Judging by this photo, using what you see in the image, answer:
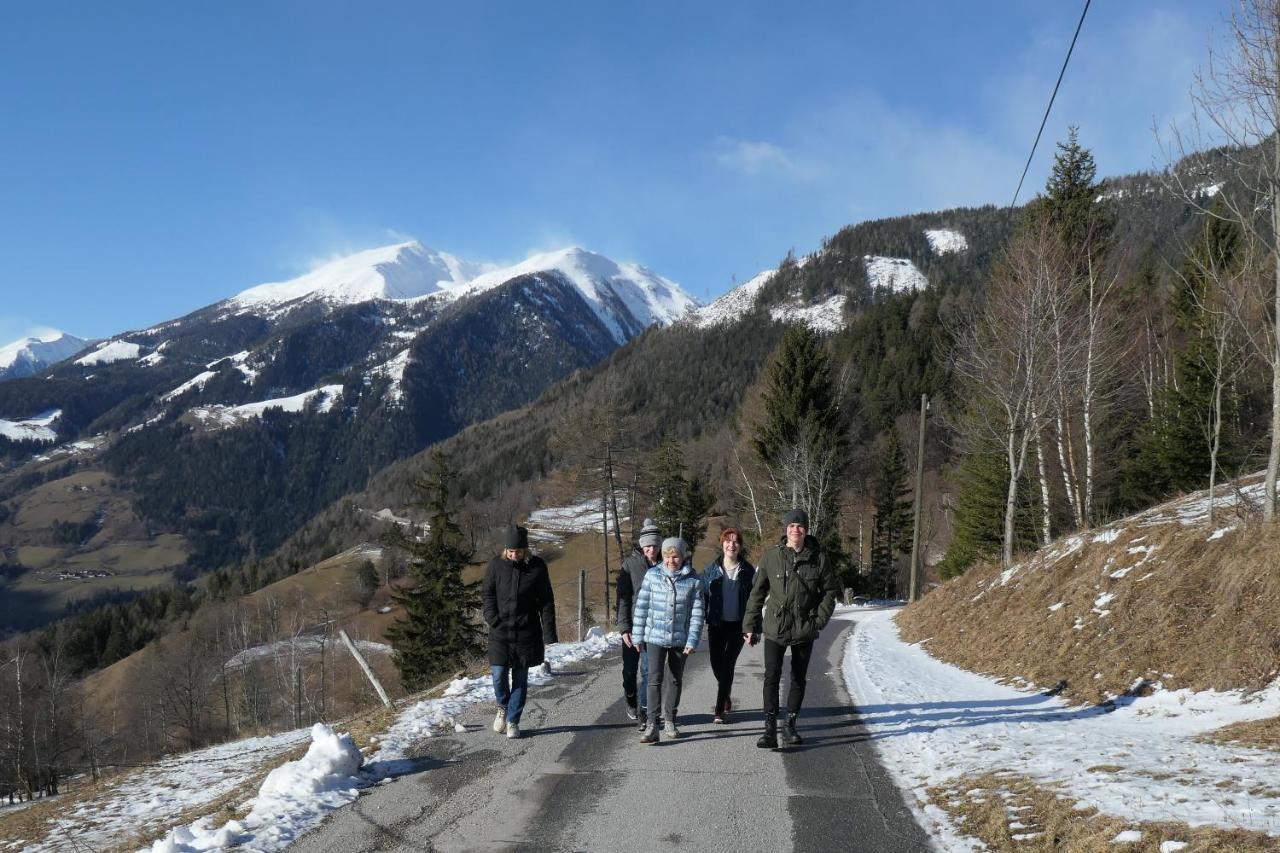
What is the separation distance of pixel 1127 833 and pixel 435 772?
4796mm

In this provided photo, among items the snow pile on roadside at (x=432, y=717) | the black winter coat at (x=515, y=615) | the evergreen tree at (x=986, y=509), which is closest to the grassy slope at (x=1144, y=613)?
the black winter coat at (x=515, y=615)

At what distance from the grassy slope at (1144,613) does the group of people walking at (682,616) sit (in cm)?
406

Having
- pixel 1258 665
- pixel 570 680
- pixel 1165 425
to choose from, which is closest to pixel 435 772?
pixel 570 680

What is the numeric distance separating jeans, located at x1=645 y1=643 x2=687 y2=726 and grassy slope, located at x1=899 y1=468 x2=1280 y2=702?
4.75m

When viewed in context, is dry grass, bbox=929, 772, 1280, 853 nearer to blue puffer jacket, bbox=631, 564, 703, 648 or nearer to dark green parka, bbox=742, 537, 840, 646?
dark green parka, bbox=742, 537, 840, 646

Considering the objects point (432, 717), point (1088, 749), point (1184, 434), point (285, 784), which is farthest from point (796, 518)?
point (1184, 434)

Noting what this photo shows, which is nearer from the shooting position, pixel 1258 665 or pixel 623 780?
pixel 623 780

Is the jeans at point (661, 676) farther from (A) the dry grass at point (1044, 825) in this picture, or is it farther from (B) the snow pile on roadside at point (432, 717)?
(A) the dry grass at point (1044, 825)

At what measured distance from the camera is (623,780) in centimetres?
573

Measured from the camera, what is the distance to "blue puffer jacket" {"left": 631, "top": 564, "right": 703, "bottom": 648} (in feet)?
22.1

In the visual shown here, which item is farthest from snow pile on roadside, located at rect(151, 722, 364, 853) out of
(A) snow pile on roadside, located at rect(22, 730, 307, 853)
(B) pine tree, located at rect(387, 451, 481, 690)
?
(B) pine tree, located at rect(387, 451, 481, 690)

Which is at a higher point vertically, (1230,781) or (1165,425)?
(1165,425)

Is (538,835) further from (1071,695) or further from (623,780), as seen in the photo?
(1071,695)

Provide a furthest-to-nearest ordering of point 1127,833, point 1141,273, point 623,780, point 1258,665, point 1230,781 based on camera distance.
A: point 1141,273 → point 1258,665 → point 623,780 → point 1230,781 → point 1127,833
